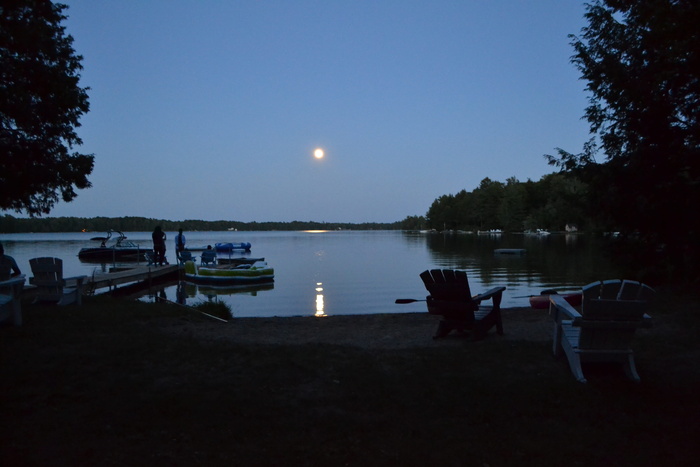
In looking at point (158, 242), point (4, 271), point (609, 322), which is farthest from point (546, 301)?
point (158, 242)

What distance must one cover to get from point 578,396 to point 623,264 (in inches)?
448

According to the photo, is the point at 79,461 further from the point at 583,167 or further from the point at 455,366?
the point at 583,167

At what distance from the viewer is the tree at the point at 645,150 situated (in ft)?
38.9

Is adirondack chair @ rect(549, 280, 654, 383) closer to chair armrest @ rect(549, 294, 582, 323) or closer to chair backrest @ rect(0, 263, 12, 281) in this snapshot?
chair armrest @ rect(549, 294, 582, 323)

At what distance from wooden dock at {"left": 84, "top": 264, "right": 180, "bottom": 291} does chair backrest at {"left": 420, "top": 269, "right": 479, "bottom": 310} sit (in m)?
14.8

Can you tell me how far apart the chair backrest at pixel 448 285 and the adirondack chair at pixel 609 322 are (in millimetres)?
2655

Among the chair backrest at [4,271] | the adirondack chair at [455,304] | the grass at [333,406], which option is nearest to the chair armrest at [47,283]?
the chair backrest at [4,271]

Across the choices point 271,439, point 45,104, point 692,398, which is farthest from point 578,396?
point 45,104

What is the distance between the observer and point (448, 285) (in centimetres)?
845

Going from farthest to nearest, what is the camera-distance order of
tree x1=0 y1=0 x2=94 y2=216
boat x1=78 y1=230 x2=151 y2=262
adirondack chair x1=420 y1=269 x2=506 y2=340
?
boat x1=78 y1=230 x2=151 y2=262, tree x1=0 y1=0 x2=94 y2=216, adirondack chair x1=420 y1=269 x2=506 y2=340

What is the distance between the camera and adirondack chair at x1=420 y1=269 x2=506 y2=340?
8.29 metres

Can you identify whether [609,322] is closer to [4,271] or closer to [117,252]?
[4,271]

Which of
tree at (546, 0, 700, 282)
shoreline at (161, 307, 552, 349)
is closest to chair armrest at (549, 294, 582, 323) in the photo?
shoreline at (161, 307, 552, 349)

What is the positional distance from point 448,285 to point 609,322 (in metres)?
3.18
